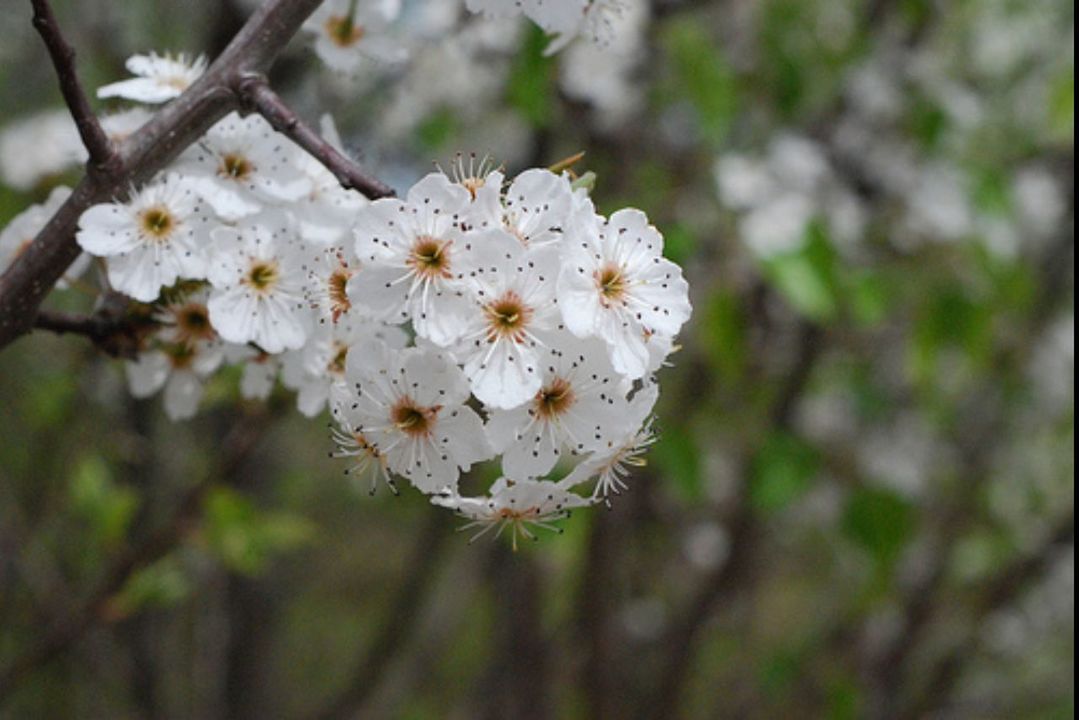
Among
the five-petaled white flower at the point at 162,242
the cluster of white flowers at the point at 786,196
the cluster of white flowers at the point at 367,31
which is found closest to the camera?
the five-petaled white flower at the point at 162,242

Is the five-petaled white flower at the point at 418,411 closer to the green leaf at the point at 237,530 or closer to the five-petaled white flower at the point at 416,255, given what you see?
the five-petaled white flower at the point at 416,255

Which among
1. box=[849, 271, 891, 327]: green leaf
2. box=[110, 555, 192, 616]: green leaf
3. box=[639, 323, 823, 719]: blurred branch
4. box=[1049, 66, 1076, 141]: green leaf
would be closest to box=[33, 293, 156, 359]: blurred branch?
box=[110, 555, 192, 616]: green leaf

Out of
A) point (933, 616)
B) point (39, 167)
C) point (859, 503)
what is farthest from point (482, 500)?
point (933, 616)

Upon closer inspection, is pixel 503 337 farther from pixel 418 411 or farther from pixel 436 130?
pixel 436 130

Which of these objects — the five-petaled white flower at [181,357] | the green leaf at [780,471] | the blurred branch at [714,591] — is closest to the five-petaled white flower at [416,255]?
the five-petaled white flower at [181,357]

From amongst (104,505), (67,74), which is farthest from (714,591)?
(67,74)

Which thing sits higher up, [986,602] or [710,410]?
[710,410]
